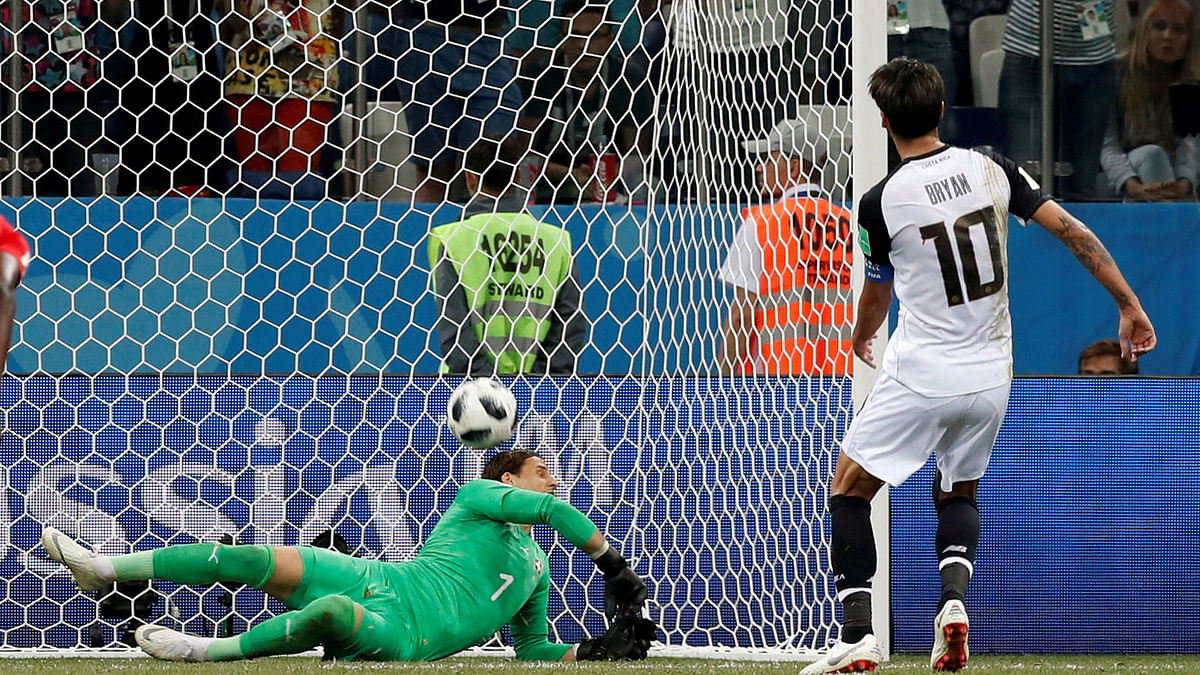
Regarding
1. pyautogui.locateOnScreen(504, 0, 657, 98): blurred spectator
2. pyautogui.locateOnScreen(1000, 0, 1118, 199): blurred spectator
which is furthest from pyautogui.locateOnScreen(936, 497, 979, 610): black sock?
pyautogui.locateOnScreen(1000, 0, 1118, 199): blurred spectator

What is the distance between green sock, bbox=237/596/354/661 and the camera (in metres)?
4.43

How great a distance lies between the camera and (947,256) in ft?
13.1

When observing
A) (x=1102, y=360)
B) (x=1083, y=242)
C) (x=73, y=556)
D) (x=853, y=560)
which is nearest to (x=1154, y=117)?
(x=1102, y=360)

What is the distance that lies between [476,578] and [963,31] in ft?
11.1

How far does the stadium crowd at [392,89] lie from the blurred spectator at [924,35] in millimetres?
1279

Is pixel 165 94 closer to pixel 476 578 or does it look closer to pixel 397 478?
pixel 397 478

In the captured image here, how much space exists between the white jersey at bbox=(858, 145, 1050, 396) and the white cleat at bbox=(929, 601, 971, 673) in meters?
0.49

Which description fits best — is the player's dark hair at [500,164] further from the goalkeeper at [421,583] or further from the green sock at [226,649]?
the green sock at [226,649]

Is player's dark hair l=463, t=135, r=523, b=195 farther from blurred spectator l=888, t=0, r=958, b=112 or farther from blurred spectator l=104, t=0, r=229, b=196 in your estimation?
blurred spectator l=888, t=0, r=958, b=112

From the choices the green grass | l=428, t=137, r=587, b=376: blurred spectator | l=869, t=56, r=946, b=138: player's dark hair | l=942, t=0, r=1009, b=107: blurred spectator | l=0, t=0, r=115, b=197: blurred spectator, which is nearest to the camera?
l=869, t=56, r=946, b=138: player's dark hair

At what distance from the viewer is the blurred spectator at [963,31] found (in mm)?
6984

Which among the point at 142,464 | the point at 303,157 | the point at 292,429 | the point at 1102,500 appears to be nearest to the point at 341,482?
the point at 292,429

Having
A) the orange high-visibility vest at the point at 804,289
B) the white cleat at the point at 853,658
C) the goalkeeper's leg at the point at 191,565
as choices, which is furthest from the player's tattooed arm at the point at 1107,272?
the goalkeeper's leg at the point at 191,565

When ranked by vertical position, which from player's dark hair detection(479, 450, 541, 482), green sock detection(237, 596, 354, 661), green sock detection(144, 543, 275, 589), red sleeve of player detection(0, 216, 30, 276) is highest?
red sleeve of player detection(0, 216, 30, 276)
